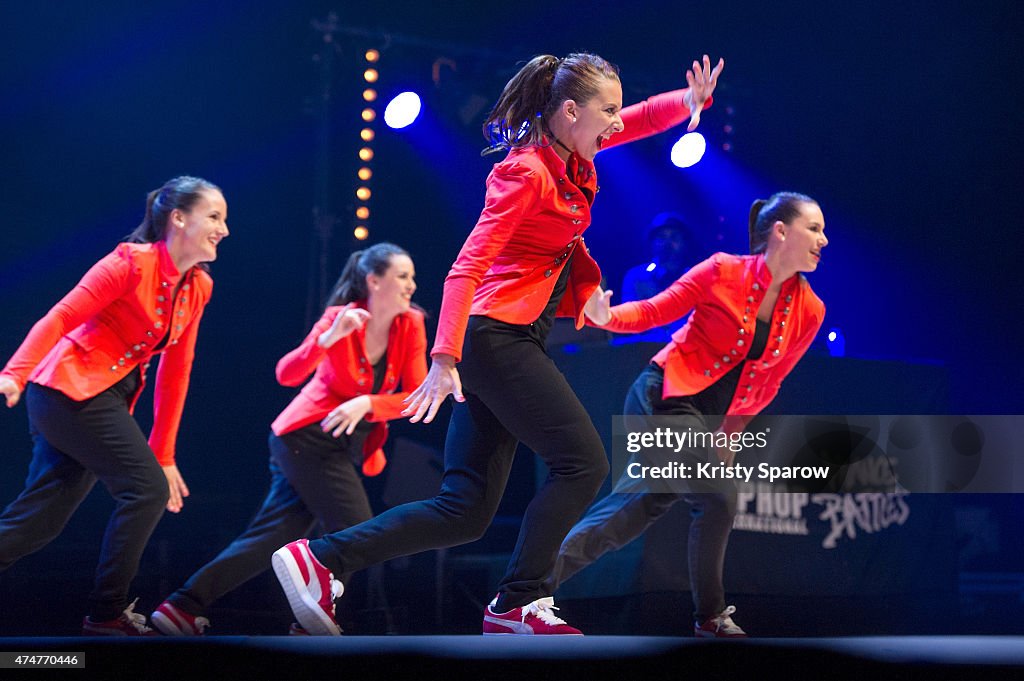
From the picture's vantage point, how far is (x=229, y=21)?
22.0ft

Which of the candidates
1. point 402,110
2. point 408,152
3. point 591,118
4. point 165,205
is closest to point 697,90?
point 591,118

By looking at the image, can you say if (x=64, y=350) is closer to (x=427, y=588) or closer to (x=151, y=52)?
(x=427, y=588)

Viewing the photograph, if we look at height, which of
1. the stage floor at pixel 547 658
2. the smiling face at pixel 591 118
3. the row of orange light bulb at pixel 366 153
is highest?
the row of orange light bulb at pixel 366 153

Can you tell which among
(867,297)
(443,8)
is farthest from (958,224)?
(443,8)

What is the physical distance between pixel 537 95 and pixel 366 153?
162 inches

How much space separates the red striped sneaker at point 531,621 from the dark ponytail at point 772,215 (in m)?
1.90

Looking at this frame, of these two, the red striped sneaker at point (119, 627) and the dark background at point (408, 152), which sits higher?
the dark background at point (408, 152)

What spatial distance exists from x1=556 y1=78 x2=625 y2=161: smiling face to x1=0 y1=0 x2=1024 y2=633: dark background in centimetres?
386

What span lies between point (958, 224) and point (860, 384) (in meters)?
2.23

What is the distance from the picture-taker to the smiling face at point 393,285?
4074 millimetres

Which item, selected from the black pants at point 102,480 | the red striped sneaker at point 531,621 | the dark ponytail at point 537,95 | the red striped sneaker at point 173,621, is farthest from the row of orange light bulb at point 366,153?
the red striped sneaker at point 531,621

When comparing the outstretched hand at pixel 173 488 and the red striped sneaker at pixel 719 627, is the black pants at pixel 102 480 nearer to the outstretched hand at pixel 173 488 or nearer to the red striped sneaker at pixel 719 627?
the outstretched hand at pixel 173 488

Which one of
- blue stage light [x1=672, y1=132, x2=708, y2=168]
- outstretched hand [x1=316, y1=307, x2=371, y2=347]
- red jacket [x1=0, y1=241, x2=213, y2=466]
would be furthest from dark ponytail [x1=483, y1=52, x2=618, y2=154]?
blue stage light [x1=672, y1=132, x2=708, y2=168]

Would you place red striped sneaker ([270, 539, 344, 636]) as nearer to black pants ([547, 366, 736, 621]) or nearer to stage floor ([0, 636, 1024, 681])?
stage floor ([0, 636, 1024, 681])
